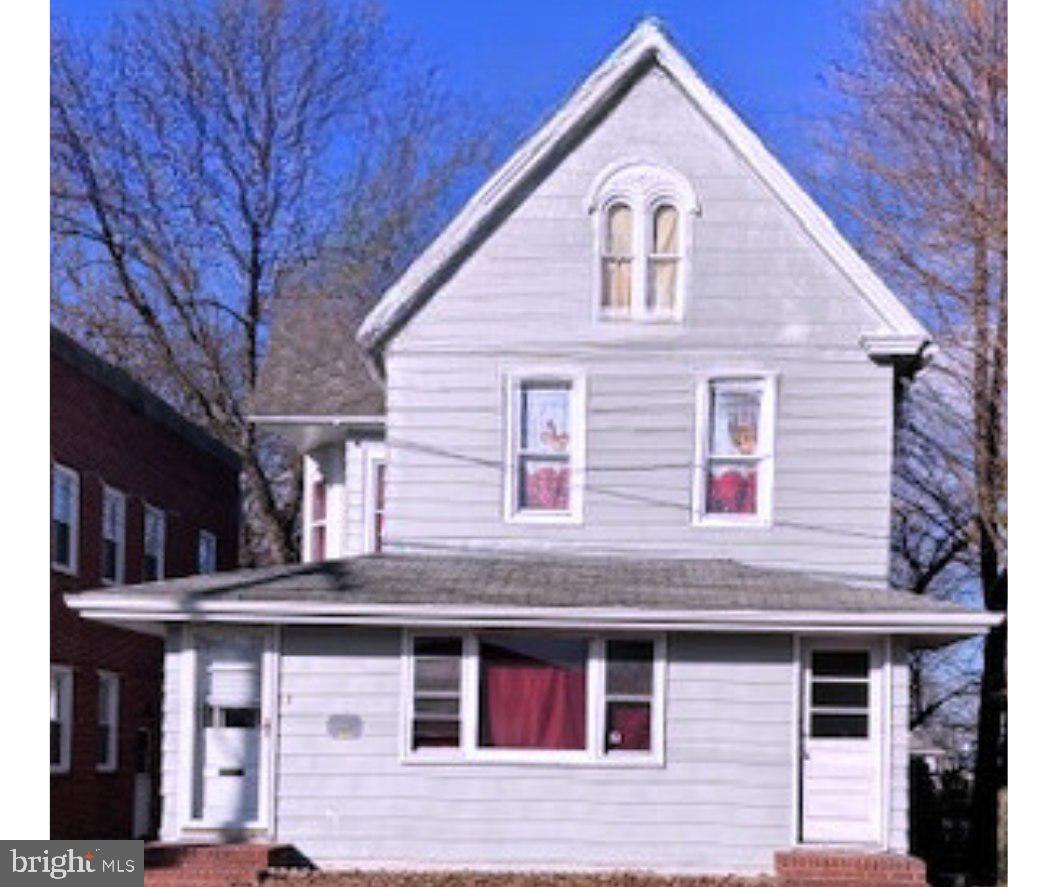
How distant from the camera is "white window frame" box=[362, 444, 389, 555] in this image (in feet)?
57.3

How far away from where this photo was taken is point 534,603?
14.1m

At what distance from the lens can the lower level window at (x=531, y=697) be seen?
47.8 ft

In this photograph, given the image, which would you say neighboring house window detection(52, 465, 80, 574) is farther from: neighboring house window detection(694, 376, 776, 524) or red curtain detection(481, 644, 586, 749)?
neighboring house window detection(694, 376, 776, 524)

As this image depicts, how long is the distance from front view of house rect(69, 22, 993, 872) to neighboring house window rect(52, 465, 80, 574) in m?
2.60

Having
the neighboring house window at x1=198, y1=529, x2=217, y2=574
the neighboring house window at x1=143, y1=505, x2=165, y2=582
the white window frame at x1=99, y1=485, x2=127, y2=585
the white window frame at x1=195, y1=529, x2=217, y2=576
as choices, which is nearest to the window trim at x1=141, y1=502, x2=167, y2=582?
the neighboring house window at x1=143, y1=505, x2=165, y2=582

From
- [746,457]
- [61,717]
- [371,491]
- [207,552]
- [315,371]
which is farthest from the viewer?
[207,552]

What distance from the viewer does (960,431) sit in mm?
18891

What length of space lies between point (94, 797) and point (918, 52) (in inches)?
391

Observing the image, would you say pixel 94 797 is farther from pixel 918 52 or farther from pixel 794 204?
pixel 918 52

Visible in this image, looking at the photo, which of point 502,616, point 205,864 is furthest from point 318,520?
point 205,864

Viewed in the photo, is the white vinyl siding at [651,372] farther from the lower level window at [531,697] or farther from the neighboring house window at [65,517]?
the neighboring house window at [65,517]

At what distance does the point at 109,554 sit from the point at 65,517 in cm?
145

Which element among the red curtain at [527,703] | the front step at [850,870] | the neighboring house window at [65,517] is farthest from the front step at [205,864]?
the neighboring house window at [65,517]

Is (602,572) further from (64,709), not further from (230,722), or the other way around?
(64,709)
